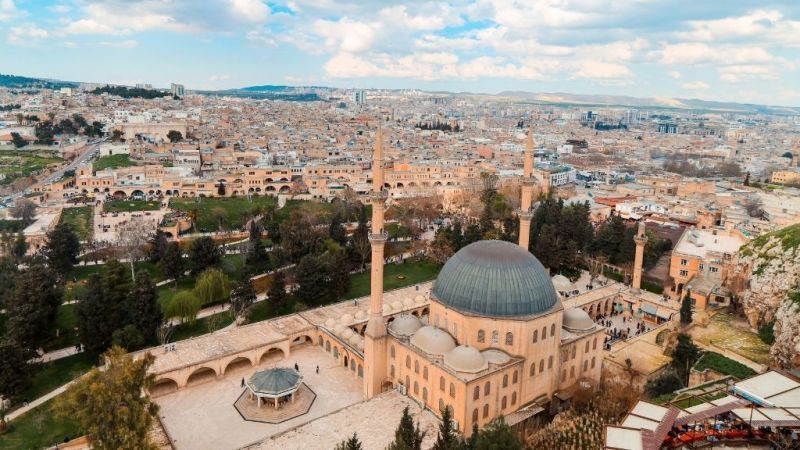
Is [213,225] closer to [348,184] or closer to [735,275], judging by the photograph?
[348,184]

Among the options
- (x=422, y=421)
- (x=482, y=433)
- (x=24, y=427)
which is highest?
(x=482, y=433)

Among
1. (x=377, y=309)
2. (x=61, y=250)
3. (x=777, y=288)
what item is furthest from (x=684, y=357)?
(x=61, y=250)

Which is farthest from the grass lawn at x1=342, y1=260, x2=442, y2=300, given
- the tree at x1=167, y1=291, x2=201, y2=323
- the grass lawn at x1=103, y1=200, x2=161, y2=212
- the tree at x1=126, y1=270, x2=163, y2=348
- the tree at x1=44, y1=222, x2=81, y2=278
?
the grass lawn at x1=103, y1=200, x2=161, y2=212

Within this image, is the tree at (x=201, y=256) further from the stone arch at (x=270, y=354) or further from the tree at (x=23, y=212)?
the tree at (x=23, y=212)

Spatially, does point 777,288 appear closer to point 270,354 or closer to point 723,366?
point 723,366

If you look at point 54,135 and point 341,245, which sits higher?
point 54,135

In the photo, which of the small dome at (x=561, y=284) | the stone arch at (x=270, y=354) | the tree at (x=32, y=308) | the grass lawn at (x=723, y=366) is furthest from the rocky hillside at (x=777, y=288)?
the tree at (x=32, y=308)

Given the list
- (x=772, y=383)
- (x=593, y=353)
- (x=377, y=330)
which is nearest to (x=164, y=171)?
(x=377, y=330)
